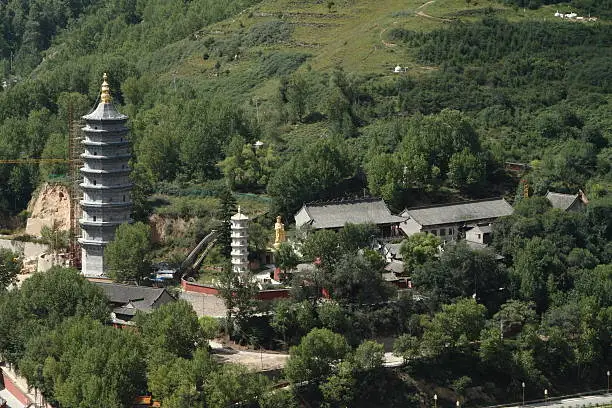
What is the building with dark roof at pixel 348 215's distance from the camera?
73688 mm

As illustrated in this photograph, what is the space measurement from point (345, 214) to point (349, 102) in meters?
16.1

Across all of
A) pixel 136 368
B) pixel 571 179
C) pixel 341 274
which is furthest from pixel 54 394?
pixel 571 179

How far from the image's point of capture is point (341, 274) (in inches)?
2552

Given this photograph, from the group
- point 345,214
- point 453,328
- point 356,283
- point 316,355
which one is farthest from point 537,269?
point 316,355

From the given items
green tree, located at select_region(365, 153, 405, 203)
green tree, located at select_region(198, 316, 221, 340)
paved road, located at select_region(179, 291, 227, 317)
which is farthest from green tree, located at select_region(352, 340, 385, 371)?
green tree, located at select_region(365, 153, 405, 203)

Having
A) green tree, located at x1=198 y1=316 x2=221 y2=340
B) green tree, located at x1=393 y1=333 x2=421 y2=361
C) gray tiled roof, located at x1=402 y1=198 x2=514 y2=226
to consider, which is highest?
gray tiled roof, located at x1=402 y1=198 x2=514 y2=226

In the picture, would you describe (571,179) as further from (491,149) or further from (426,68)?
(426,68)

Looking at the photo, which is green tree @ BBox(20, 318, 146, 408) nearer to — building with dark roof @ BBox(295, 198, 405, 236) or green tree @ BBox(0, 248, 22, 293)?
green tree @ BBox(0, 248, 22, 293)

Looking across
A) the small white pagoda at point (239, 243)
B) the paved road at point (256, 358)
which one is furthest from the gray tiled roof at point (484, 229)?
the small white pagoda at point (239, 243)

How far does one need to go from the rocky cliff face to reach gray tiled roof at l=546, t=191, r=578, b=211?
83.8 feet

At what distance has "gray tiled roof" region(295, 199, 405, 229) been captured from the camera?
73.6m

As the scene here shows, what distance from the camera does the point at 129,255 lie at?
70.0 meters

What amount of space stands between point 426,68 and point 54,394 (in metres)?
41.8

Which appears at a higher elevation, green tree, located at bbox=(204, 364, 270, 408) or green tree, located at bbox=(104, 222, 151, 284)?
green tree, located at bbox=(104, 222, 151, 284)
